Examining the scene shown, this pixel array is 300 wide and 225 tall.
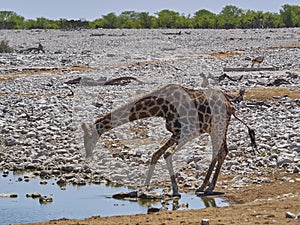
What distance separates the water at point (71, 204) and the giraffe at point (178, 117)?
0.65 metres

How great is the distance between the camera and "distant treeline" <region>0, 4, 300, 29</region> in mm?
92000

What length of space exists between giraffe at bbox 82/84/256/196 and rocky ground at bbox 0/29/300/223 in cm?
70

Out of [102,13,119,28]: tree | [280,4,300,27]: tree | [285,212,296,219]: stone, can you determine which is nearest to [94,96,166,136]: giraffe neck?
[285,212,296,219]: stone

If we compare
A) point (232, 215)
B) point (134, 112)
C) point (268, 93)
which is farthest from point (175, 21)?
point (232, 215)

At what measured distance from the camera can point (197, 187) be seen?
13.0m

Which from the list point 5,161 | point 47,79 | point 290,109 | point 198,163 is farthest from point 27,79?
point 198,163

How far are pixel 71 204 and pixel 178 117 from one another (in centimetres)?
217

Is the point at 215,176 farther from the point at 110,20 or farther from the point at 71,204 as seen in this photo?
the point at 110,20

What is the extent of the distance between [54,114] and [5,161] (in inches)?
203

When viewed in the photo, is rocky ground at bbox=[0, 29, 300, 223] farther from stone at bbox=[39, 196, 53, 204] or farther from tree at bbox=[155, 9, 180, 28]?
tree at bbox=[155, 9, 180, 28]

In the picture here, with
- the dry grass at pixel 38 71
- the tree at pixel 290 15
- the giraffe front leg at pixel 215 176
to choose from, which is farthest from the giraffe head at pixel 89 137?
the tree at pixel 290 15

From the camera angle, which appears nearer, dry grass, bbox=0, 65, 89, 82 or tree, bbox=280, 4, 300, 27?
dry grass, bbox=0, 65, 89, 82

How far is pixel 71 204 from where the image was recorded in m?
12.0

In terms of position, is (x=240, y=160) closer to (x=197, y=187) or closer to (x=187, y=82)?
(x=197, y=187)
